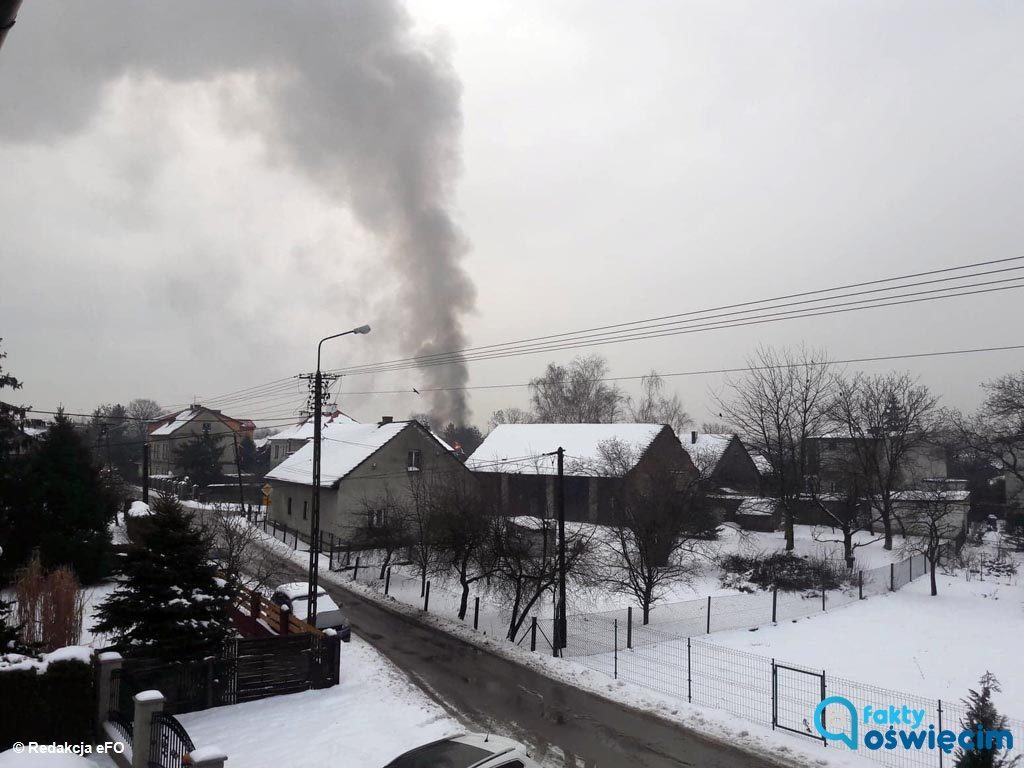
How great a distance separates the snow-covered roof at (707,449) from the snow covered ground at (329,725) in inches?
1303

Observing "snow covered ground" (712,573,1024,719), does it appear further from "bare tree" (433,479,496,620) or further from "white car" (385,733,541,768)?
"white car" (385,733,541,768)

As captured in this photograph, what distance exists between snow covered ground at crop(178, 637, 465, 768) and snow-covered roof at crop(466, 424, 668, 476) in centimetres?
2912

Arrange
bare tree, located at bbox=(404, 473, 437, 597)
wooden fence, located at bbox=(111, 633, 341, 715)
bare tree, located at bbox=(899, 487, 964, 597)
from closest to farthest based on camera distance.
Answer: wooden fence, located at bbox=(111, 633, 341, 715)
bare tree, located at bbox=(404, 473, 437, 597)
bare tree, located at bbox=(899, 487, 964, 597)

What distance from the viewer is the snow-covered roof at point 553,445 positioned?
148 ft

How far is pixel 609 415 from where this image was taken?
274 feet

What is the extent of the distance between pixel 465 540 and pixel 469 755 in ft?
48.0

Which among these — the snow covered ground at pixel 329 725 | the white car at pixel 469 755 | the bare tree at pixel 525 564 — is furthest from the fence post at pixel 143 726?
the bare tree at pixel 525 564

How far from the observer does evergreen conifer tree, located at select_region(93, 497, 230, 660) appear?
44.3ft

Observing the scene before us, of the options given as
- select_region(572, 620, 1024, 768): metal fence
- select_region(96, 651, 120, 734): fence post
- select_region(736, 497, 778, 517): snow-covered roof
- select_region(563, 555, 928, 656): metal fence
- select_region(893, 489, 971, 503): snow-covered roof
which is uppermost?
select_region(893, 489, 971, 503): snow-covered roof

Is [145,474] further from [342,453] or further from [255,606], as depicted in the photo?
[255,606]

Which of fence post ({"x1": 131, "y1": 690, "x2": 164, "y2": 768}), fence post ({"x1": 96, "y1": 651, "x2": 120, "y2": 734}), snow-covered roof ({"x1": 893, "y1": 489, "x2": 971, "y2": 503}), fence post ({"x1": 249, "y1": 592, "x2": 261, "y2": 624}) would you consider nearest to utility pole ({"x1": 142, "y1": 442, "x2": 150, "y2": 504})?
fence post ({"x1": 249, "y1": 592, "x2": 261, "y2": 624})

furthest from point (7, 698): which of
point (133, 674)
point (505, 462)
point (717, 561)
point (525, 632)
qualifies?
point (505, 462)

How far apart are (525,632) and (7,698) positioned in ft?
47.3

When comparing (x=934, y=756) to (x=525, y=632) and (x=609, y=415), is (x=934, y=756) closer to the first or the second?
(x=525, y=632)
